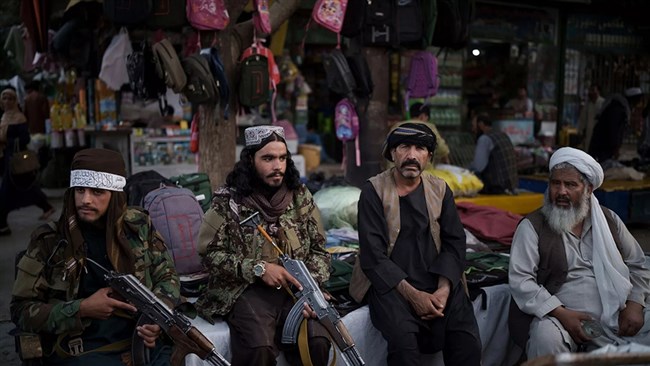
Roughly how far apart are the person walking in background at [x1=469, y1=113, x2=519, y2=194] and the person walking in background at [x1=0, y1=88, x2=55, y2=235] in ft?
17.5

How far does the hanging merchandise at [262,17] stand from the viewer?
560 cm

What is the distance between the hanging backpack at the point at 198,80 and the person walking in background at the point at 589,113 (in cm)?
843

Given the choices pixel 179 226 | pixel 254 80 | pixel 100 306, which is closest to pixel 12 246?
pixel 254 80

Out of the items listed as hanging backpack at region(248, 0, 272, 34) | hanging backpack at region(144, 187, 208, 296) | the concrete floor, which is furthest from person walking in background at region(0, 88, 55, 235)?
hanging backpack at region(144, 187, 208, 296)

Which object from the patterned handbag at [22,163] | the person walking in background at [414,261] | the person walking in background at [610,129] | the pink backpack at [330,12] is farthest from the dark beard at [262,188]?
the person walking in background at [610,129]

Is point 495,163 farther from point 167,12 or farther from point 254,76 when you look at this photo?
point 167,12

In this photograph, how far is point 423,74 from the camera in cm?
739

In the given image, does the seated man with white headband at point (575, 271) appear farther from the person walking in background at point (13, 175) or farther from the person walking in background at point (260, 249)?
the person walking in background at point (13, 175)

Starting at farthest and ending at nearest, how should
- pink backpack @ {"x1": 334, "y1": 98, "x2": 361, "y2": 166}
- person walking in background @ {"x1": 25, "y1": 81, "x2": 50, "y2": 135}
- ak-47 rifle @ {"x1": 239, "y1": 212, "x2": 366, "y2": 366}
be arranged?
person walking in background @ {"x1": 25, "y1": 81, "x2": 50, "y2": 135}
pink backpack @ {"x1": 334, "y1": 98, "x2": 361, "y2": 166}
ak-47 rifle @ {"x1": 239, "y1": 212, "x2": 366, "y2": 366}

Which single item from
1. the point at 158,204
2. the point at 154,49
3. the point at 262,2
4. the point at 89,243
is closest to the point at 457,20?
the point at 262,2

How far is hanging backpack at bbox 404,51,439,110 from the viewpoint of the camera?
7355 mm

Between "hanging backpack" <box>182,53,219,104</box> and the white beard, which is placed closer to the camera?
the white beard

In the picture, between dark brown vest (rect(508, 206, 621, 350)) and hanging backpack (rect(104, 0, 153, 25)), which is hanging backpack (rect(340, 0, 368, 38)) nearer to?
hanging backpack (rect(104, 0, 153, 25))

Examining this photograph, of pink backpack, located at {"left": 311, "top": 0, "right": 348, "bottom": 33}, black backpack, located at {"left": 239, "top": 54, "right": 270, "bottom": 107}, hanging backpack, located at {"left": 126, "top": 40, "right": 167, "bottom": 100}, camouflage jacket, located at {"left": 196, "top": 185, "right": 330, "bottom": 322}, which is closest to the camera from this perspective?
camouflage jacket, located at {"left": 196, "top": 185, "right": 330, "bottom": 322}
